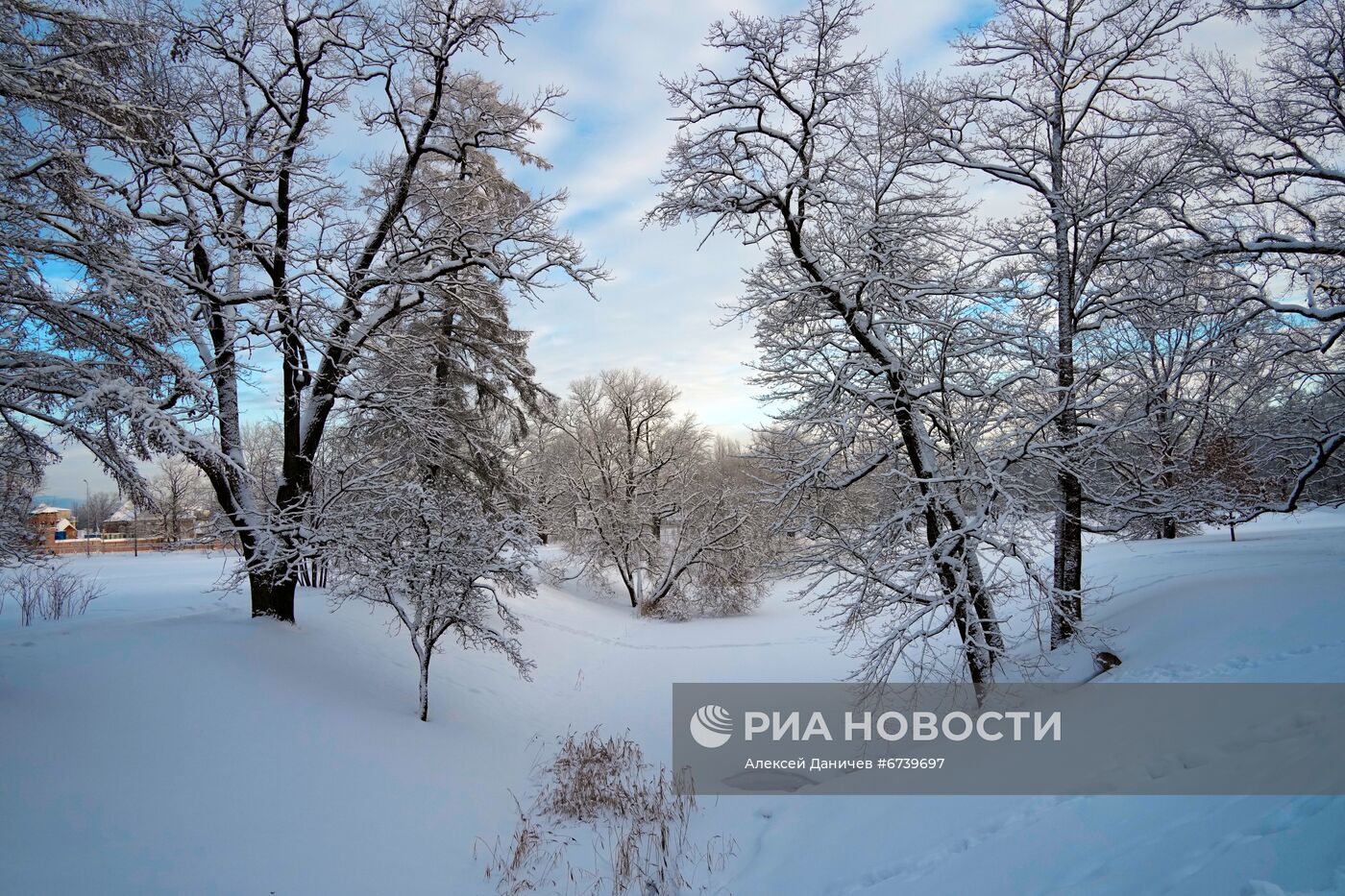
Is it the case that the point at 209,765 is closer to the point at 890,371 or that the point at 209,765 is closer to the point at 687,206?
the point at 687,206

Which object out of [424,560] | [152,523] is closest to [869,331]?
[424,560]

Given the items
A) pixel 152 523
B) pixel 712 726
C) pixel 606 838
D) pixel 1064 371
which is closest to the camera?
pixel 606 838

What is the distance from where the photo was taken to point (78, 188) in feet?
18.0

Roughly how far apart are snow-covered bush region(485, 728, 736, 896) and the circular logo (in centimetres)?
147

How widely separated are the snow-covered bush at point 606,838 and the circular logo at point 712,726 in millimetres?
1474

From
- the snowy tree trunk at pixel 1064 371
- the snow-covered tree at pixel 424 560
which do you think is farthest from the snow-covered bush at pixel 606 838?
the snowy tree trunk at pixel 1064 371

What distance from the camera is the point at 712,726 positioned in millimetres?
10031

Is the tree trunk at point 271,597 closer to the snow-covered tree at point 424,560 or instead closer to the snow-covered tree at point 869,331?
the snow-covered tree at point 424,560

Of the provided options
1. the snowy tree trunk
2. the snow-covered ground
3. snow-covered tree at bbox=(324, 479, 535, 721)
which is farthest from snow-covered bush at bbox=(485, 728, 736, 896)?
the snowy tree trunk

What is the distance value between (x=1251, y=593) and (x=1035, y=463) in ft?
9.87

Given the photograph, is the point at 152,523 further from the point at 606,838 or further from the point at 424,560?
the point at 606,838

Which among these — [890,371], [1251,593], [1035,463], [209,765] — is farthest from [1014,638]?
[209,765]

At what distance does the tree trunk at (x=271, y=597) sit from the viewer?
9.48 m

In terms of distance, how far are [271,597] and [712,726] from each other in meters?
7.44
